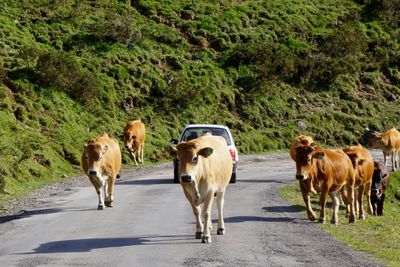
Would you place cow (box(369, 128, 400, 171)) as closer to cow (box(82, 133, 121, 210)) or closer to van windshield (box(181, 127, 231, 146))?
van windshield (box(181, 127, 231, 146))

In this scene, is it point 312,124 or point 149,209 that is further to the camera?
point 312,124

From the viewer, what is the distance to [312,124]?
4341 cm

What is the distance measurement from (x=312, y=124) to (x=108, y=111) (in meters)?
14.2

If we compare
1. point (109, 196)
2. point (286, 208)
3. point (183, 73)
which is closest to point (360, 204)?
point (286, 208)

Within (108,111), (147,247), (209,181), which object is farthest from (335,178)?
(108,111)

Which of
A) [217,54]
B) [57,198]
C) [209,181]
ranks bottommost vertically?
[57,198]

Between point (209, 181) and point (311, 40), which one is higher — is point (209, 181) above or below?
below

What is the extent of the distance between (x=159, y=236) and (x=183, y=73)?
99.3 feet

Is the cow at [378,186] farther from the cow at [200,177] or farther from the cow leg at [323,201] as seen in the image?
the cow at [200,177]

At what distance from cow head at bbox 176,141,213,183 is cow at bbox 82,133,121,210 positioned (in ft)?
17.4

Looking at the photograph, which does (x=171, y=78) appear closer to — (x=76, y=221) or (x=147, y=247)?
(x=76, y=221)

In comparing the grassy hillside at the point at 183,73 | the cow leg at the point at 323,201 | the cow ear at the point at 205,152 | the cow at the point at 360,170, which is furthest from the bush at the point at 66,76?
the cow ear at the point at 205,152

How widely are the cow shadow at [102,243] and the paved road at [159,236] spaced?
0.06 feet

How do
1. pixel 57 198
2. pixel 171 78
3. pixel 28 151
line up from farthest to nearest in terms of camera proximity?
1. pixel 171 78
2. pixel 28 151
3. pixel 57 198
